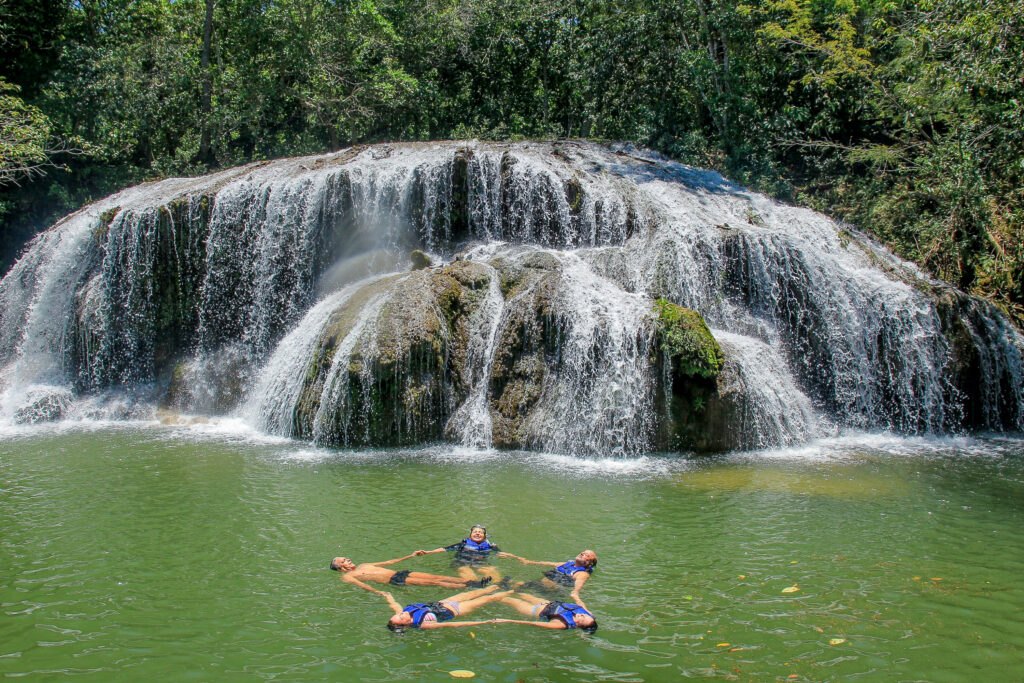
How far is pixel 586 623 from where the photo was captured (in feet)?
15.6

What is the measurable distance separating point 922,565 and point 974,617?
3.08 feet

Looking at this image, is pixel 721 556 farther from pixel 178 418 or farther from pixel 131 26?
pixel 131 26

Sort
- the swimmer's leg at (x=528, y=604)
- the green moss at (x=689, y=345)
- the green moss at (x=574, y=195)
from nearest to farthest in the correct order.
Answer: the swimmer's leg at (x=528, y=604) < the green moss at (x=689, y=345) < the green moss at (x=574, y=195)

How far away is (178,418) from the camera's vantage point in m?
12.8

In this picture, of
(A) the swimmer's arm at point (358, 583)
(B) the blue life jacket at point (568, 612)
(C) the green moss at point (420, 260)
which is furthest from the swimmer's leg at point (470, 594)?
(C) the green moss at point (420, 260)

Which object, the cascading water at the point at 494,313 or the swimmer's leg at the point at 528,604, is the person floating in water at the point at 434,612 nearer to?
the swimmer's leg at the point at 528,604

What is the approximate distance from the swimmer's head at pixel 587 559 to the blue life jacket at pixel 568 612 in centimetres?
80

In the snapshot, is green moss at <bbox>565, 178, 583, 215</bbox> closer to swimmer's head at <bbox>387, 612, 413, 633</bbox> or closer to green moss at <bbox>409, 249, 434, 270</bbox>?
green moss at <bbox>409, 249, 434, 270</bbox>

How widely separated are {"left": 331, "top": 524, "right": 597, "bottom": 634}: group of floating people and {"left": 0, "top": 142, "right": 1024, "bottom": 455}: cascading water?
4165 millimetres

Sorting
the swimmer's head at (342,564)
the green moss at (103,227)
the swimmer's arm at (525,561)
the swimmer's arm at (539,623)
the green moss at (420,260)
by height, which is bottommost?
the swimmer's arm at (539,623)

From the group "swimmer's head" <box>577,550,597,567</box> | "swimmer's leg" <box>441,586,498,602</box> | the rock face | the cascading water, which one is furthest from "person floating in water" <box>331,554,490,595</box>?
the rock face

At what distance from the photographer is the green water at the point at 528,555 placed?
4.44 meters

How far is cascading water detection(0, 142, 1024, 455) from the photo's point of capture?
10.4 meters

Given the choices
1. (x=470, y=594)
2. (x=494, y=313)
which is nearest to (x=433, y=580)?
(x=470, y=594)
